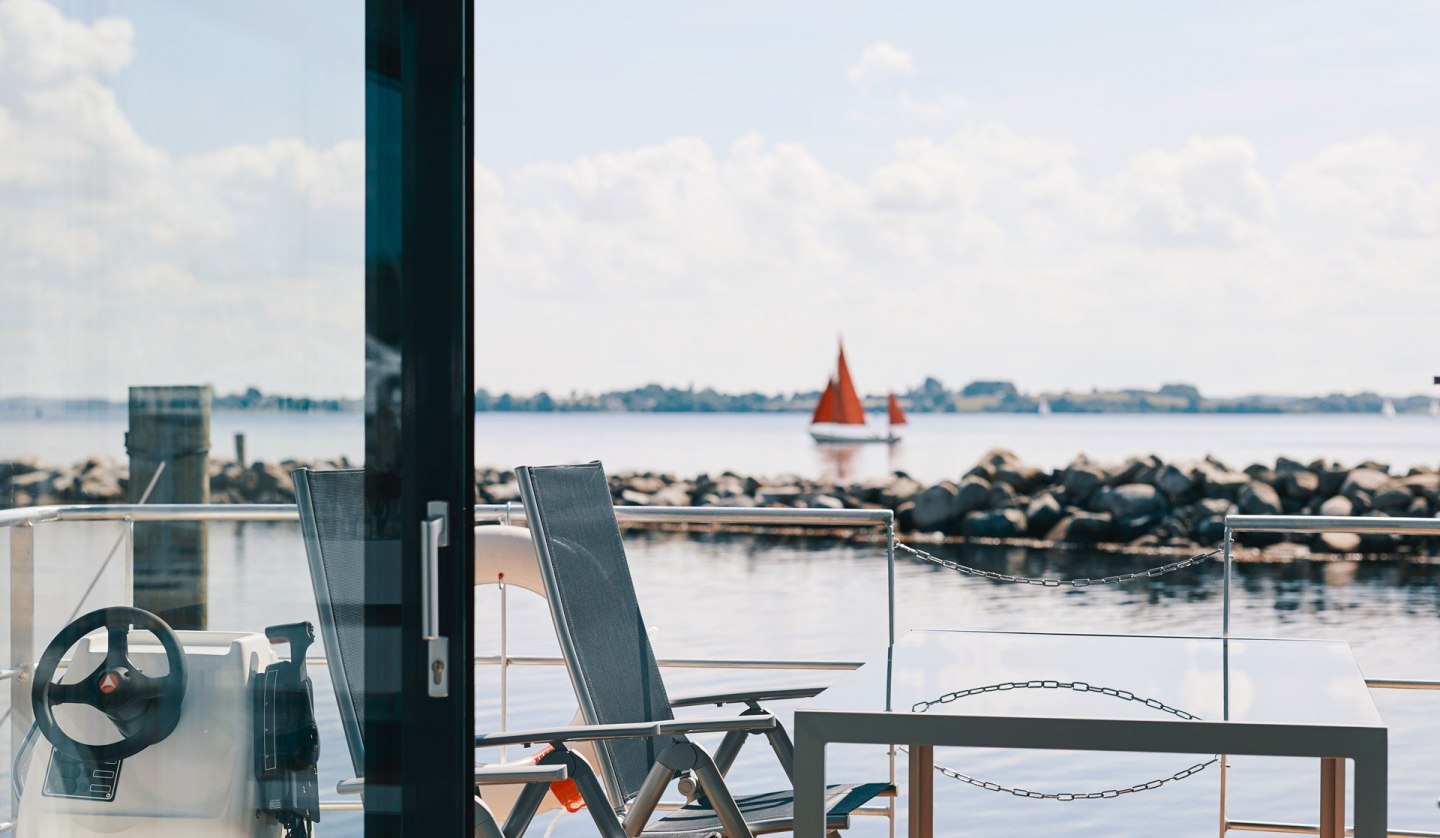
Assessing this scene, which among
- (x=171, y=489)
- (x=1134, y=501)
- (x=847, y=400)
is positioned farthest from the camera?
(x=847, y=400)

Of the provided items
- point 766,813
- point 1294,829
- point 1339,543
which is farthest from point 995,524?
point 766,813

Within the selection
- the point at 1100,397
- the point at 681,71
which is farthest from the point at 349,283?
the point at 1100,397

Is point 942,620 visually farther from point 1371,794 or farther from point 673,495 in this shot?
point 1371,794

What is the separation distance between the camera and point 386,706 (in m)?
1.88

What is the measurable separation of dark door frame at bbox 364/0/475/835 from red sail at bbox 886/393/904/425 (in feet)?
108

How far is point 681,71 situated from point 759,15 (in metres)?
2.14

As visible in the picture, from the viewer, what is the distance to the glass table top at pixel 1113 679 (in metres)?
2.03

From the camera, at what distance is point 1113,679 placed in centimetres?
230

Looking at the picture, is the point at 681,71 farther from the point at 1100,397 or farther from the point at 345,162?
the point at 345,162

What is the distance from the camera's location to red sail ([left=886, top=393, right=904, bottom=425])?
3472 centimetres

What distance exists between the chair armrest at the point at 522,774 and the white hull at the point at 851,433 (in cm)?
3121

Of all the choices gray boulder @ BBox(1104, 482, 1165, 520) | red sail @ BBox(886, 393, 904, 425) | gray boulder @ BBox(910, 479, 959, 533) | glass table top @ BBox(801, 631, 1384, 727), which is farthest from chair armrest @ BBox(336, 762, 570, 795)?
red sail @ BBox(886, 393, 904, 425)

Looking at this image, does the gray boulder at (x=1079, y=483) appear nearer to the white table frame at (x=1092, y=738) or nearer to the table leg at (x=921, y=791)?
the table leg at (x=921, y=791)

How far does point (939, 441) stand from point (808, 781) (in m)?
Result: 36.7
